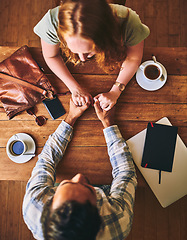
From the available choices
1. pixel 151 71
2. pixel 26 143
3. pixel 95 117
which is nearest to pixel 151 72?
pixel 151 71

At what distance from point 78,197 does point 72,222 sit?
94 mm

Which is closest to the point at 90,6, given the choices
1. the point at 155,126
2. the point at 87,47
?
the point at 87,47

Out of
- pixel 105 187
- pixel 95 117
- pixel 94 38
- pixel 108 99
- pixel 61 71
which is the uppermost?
pixel 94 38

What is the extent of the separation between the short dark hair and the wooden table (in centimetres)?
33

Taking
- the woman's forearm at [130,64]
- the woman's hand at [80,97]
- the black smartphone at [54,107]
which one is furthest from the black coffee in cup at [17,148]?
the woman's forearm at [130,64]

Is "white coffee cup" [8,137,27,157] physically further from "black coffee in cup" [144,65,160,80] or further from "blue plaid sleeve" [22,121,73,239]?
"black coffee in cup" [144,65,160,80]

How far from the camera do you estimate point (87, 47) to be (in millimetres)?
895

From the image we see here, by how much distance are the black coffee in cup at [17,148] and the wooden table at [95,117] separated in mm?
63

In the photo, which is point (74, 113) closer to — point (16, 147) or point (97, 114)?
point (97, 114)

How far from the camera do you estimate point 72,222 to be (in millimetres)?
761

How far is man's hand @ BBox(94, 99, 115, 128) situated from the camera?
43.6 inches

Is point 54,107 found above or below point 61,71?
below

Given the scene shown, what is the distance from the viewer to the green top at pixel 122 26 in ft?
3.08

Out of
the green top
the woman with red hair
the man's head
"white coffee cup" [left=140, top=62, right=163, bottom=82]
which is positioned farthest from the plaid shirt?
the green top
